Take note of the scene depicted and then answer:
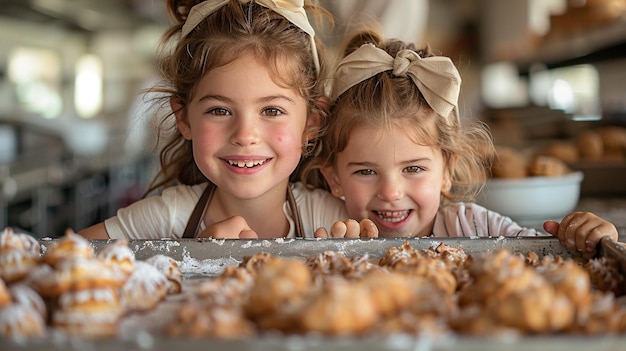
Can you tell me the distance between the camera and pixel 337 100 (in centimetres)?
159

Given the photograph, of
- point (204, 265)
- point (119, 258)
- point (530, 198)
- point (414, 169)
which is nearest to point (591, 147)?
point (530, 198)

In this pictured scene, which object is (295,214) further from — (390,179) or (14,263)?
(14,263)

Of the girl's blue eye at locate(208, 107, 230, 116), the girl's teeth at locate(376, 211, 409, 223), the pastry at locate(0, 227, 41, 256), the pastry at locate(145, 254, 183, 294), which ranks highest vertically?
the girl's blue eye at locate(208, 107, 230, 116)

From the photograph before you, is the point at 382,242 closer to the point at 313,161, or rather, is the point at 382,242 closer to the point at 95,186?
the point at 313,161

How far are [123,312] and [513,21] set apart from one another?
24.1 ft

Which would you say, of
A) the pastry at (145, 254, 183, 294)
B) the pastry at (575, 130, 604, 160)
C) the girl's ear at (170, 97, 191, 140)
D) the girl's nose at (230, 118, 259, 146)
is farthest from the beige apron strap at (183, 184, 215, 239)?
the pastry at (575, 130, 604, 160)

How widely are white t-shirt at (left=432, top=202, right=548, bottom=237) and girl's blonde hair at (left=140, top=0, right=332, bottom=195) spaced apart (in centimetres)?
39

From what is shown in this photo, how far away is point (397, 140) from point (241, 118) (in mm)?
346

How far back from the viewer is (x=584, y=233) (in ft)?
3.64

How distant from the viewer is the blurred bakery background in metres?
2.55

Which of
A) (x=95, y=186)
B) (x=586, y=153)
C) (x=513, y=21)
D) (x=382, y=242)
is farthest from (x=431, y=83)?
(x=513, y=21)

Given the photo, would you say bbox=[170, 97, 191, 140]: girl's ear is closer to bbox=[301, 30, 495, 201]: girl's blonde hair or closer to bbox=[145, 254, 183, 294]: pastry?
bbox=[301, 30, 495, 201]: girl's blonde hair

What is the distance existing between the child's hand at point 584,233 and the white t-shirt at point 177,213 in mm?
578

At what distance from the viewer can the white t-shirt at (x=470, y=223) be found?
1557 mm
